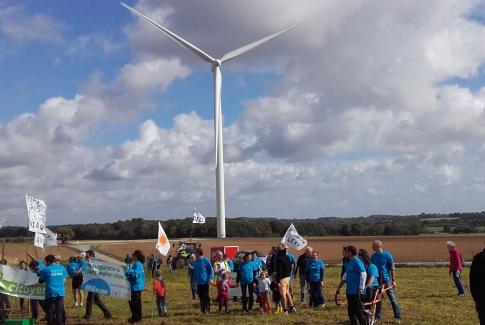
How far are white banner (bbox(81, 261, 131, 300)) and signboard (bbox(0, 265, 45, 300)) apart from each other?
1487mm

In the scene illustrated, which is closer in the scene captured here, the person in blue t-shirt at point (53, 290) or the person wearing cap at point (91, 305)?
the person in blue t-shirt at point (53, 290)

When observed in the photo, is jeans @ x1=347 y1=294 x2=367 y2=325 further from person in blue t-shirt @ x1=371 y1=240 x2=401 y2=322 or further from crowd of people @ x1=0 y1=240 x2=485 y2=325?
person in blue t-shirt @ x1=371 y1=240 x2=401 y2=322

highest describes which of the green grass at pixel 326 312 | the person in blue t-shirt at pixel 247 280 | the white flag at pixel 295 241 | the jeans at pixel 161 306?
the white flag at pixel 295 241

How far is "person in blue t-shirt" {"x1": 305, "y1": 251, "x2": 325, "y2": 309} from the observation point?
15.7m

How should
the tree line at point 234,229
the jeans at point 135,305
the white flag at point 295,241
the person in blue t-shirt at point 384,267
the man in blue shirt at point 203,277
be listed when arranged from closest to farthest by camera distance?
the person in blue t-shirt at point 384,267 → the jeans at point 135,305 → the man in blue shirt at point 203,277 → the white flag at point 295,241 → the tree line at point 234,229

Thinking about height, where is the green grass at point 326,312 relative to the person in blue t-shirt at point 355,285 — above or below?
below

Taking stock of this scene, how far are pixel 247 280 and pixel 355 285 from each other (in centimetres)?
496

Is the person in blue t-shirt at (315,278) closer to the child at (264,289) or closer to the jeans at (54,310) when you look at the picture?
the child at (264,289)

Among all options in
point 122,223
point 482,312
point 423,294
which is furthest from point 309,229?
point 482,312

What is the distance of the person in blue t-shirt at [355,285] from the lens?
36.9ft

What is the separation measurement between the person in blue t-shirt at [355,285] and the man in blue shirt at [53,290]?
602 cm

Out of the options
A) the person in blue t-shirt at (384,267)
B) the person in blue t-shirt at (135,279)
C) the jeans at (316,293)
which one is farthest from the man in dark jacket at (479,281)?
the person in blue t-shirt at (135,279)

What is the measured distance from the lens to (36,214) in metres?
17.2

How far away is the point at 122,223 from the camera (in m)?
124
